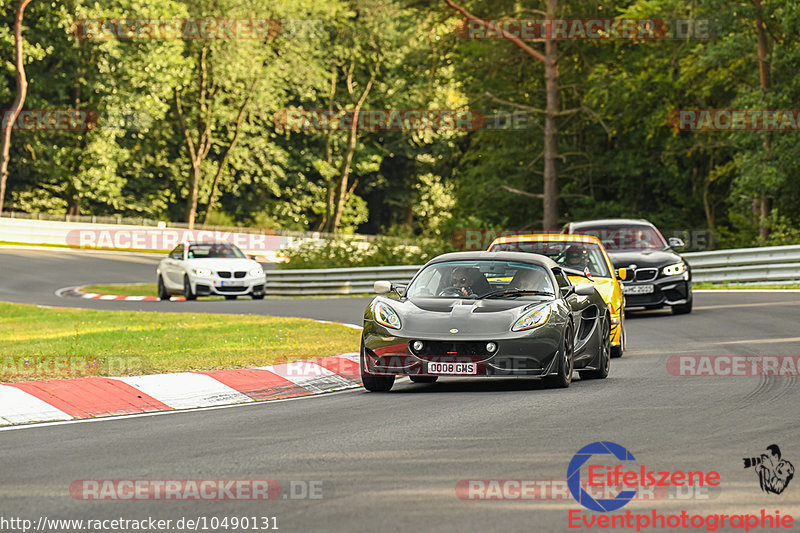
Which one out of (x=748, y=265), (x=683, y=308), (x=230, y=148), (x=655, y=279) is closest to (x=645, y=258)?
(x=655, y=279)

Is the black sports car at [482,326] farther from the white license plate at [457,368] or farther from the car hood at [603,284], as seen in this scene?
the car hood at [603,284]

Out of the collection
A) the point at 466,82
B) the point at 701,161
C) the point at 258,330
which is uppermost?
the point at 466,82

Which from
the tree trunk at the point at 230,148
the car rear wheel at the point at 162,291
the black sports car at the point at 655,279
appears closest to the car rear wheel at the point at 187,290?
the car rear wheel at the point at 162,291

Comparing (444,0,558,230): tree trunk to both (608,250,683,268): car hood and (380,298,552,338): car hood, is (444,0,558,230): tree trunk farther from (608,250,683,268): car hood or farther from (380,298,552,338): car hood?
(380,298,552,338): car hood

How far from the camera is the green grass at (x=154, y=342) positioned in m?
12.7

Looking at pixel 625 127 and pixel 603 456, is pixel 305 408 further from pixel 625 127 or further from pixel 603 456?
pixel 625 127

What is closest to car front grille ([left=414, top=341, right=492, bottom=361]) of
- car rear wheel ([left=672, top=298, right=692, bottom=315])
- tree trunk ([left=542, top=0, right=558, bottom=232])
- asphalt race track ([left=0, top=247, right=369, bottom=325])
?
asphalt race track ([left=0, top=247, right=369, bottom=325])

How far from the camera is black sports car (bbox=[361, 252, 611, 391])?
36.9 ft

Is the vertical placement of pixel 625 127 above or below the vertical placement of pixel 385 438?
above

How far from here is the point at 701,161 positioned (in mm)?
41688

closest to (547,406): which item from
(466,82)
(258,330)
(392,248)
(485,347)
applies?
(485,347)

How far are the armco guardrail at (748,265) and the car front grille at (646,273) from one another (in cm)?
821

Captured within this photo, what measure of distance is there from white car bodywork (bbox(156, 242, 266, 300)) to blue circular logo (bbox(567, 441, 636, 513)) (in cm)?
2337

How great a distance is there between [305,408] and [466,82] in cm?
3856
